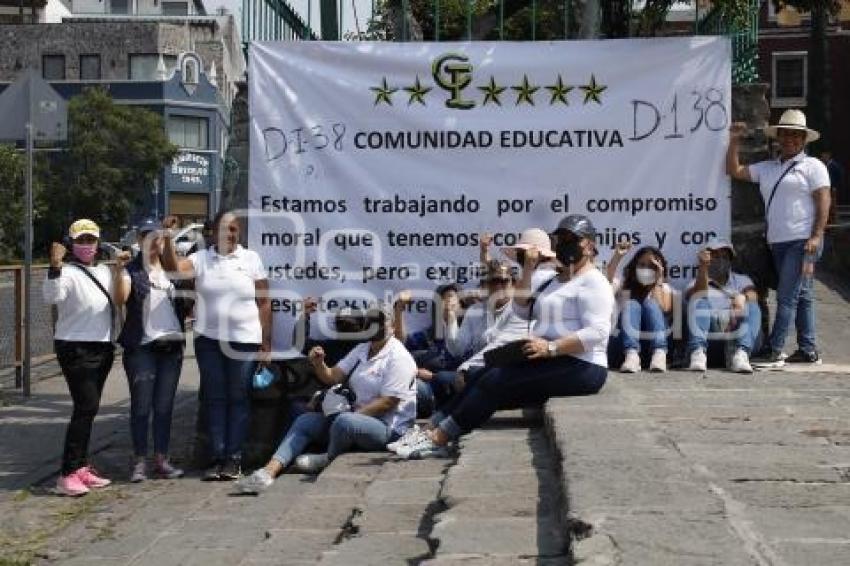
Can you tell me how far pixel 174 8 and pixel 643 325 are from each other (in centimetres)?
7493

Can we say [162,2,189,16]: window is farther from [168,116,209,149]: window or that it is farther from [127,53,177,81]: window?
[168,116,209,149]: window

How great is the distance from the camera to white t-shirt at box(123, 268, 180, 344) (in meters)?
9.07

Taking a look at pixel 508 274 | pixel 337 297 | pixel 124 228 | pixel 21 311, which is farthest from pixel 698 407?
pixel 124 228

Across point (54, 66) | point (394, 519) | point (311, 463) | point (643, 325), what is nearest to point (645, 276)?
point (643, 325)

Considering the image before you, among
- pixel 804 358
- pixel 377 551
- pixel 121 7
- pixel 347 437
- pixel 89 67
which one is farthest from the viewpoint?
pixel 121 7

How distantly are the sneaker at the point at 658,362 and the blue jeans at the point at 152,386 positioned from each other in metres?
3.22

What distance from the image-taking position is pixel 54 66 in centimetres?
6306

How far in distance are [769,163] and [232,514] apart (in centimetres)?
436

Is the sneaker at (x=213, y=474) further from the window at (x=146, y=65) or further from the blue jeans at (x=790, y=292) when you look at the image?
the window at (x=146, y=65)

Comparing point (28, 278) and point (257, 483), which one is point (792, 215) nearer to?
point (257, 483)

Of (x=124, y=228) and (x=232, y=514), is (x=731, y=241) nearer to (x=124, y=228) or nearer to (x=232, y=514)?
(x=232, y=514)

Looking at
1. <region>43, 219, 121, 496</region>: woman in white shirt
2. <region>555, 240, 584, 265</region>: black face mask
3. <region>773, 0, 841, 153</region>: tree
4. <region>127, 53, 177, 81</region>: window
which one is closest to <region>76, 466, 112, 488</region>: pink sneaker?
<region>43, 219, 121, 496</region>: woman in white shirt

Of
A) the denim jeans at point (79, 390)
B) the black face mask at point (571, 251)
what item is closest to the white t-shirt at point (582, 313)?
the black face mask at point (571, 251)

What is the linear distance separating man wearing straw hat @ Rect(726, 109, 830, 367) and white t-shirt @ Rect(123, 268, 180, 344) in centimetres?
396
